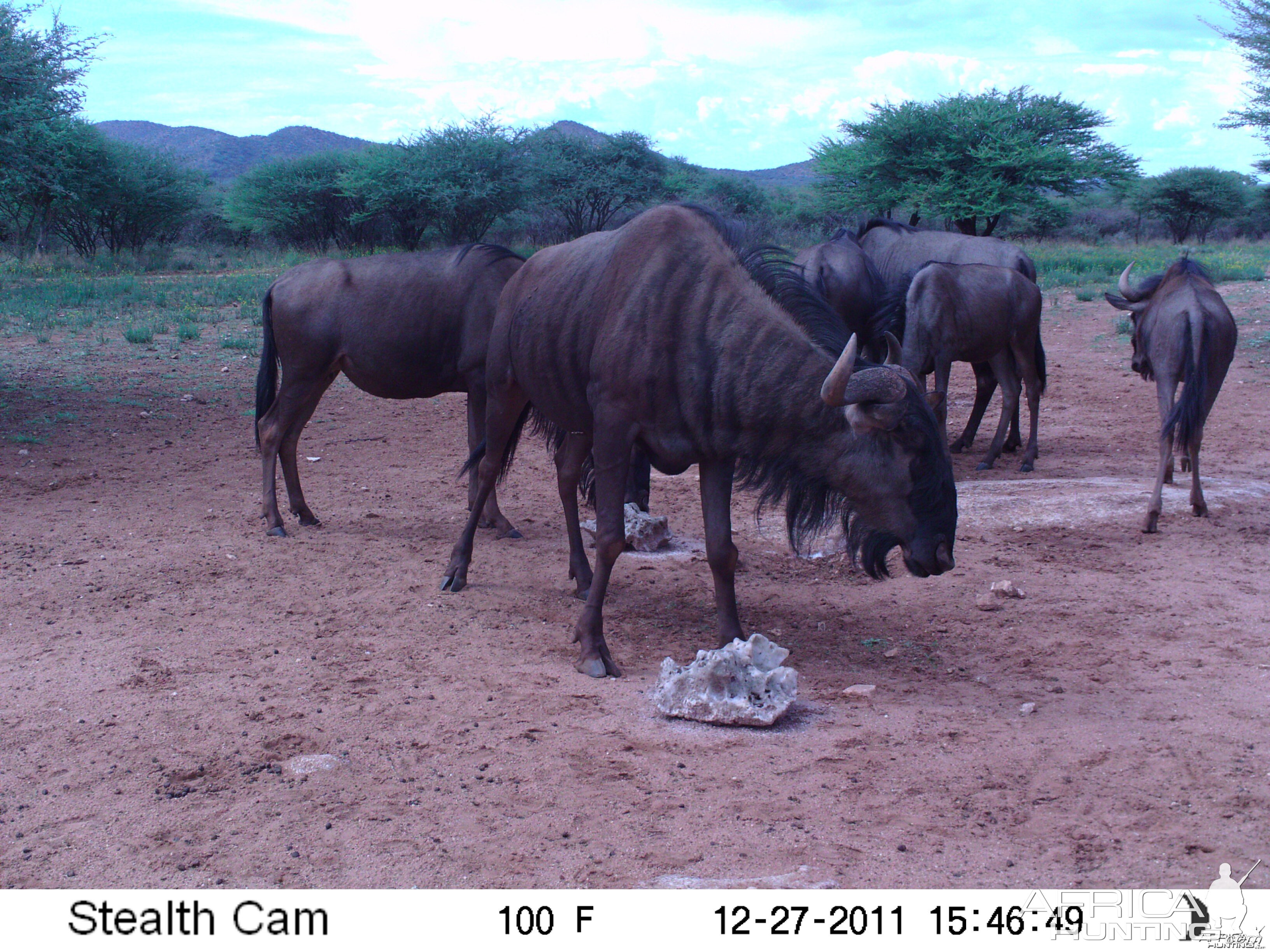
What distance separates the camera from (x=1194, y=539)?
6387mm

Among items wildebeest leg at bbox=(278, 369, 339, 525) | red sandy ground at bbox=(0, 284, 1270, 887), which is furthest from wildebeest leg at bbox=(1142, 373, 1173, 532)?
wildebeest leg at bbox=(278, 369, 339, 525)

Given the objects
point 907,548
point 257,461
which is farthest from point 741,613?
point 257,461

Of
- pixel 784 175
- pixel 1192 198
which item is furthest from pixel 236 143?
pixel 1192 198

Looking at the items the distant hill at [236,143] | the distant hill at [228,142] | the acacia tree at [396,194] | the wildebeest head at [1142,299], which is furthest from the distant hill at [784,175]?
the wildebeest head at [1142,299]

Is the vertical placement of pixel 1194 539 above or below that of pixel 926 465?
below

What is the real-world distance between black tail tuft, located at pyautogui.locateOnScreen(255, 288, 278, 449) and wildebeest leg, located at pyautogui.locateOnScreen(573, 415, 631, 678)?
3.53 metres

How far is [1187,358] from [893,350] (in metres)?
3.73

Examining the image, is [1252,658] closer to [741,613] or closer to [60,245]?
[741,613]

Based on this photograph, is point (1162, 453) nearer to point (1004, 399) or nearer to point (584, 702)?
point (1004, 399)

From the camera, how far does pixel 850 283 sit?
365 inches

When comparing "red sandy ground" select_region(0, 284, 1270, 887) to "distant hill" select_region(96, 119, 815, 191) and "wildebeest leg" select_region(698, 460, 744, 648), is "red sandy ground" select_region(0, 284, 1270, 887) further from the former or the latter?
"distant hill" select_region(96, 119, 815, 191)

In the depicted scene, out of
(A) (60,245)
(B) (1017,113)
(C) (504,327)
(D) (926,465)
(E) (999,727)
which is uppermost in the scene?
(B) (1017,113)

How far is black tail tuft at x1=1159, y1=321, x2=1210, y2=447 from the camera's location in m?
6.85
